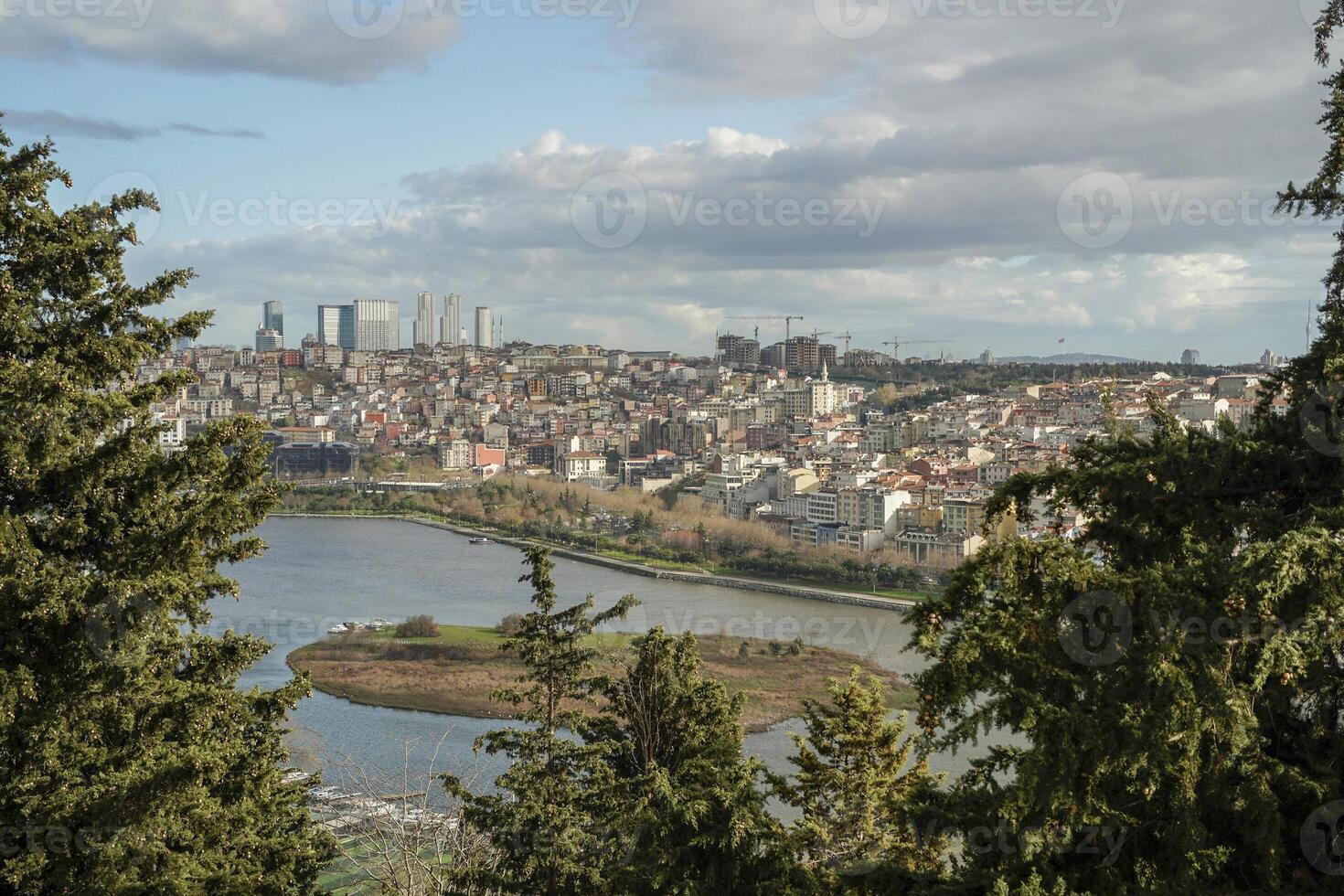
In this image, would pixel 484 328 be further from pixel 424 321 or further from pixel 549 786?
pixel 549 786

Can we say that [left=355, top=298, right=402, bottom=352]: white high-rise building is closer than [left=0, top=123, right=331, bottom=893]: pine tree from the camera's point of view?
No

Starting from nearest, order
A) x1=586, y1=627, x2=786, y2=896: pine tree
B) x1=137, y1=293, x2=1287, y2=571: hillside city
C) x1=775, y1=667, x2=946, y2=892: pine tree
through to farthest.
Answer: x1=586, y1=627, x2=786, y2=896: pine tree → x1=775, y1=667, x2=946, y2=892: pine tree → x1=137, y1=293, x2=1287, y2=571: hillside city

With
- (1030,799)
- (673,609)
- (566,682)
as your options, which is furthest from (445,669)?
(1030,799)

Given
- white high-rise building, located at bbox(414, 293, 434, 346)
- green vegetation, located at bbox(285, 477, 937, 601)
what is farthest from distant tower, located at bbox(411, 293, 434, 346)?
green vegetation, located at bbox(285, 477, 937, 601)

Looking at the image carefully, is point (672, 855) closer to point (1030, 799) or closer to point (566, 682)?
point (566, 682)

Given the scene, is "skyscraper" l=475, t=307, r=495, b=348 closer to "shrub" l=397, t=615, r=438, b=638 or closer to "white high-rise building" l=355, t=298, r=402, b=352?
"white high-rise building" l=355, t=298, r=402, b=352

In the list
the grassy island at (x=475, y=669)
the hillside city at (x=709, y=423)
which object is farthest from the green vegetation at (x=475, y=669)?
the hillside city at (x=709, y=423)
